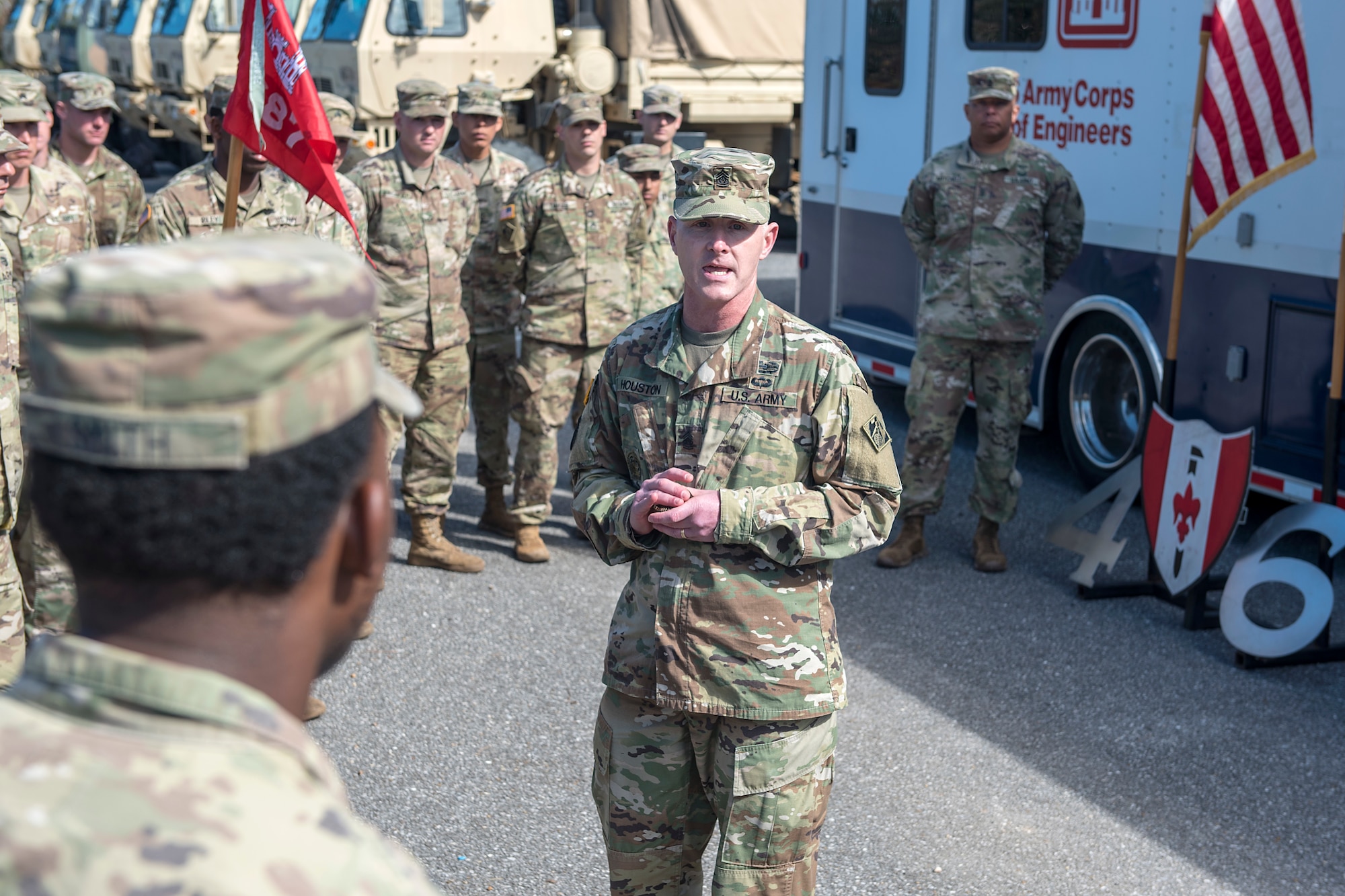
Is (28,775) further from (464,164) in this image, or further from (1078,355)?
(1078,355)

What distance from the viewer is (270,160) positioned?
15.0 feet

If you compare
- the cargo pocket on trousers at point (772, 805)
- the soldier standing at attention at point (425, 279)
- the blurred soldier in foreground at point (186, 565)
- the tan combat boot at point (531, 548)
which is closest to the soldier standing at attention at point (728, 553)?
the cargo pocket on trousers at point (772, 805)

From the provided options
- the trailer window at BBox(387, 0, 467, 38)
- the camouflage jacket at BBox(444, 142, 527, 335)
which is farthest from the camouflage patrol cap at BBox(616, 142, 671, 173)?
the trailer window at BBox(387, 0, 467, 38)

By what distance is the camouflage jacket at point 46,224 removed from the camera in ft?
17.7

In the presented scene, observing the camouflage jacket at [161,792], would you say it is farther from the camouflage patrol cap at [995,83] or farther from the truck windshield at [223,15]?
the truck windshield at [223,15]

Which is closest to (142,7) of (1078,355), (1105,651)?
(1078,355)

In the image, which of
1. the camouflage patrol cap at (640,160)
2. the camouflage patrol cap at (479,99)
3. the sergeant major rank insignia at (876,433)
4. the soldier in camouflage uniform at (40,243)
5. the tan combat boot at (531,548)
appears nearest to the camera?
the sergeant major rank insignia at (876,433)

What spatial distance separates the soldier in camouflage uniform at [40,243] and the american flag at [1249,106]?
4145mm

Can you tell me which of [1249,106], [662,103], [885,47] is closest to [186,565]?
[1249,106]

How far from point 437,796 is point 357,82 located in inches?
383

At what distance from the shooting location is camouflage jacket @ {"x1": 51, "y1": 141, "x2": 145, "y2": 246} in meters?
8.28

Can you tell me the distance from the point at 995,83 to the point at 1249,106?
1.00 meters

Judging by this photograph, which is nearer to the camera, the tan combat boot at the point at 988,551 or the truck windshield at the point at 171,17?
the tan combat boot at the point at 988,551

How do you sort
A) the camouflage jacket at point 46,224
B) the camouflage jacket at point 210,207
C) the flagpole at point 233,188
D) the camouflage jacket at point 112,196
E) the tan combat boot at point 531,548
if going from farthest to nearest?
1. the camouflage jacket at point 112,196
2. the tan combat boot at point 531,548
3. the camouflage jacket at point 46,224
4. the camouflage jacket at point 210,207
5. the flagpole at point 233,188
